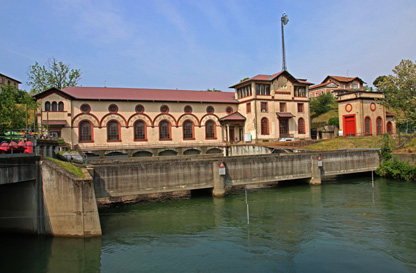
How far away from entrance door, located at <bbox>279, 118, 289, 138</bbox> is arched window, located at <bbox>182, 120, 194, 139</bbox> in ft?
44.2

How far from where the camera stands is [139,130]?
131ft

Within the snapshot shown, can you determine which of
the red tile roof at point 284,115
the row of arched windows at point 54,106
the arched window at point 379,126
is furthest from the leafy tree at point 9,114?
the arched window at point 379,126

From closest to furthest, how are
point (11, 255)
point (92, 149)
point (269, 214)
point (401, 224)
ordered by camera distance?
point (11, 255)
point (401, 224)
point (269, 214)
point (92, 149)

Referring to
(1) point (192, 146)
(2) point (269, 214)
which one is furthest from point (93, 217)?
(1) point (192, 146)

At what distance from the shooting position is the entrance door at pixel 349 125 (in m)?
42.8

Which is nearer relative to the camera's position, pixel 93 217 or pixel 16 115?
pixel 93 217

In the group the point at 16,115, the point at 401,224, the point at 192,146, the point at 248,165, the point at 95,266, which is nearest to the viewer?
the point at 95,266

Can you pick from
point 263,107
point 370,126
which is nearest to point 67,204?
point 263,107

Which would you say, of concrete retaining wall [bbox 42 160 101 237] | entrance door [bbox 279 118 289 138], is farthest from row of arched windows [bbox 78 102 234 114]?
concrete retaining wall [bbox 42 160 101 237]

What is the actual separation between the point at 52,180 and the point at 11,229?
3159 millimetres

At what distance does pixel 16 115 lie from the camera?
30.0 metres

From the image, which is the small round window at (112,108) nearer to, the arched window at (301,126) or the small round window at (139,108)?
the small round window at (139,108)

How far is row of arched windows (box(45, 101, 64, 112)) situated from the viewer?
35656 millimetres

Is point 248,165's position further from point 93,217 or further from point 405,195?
point 93,217
